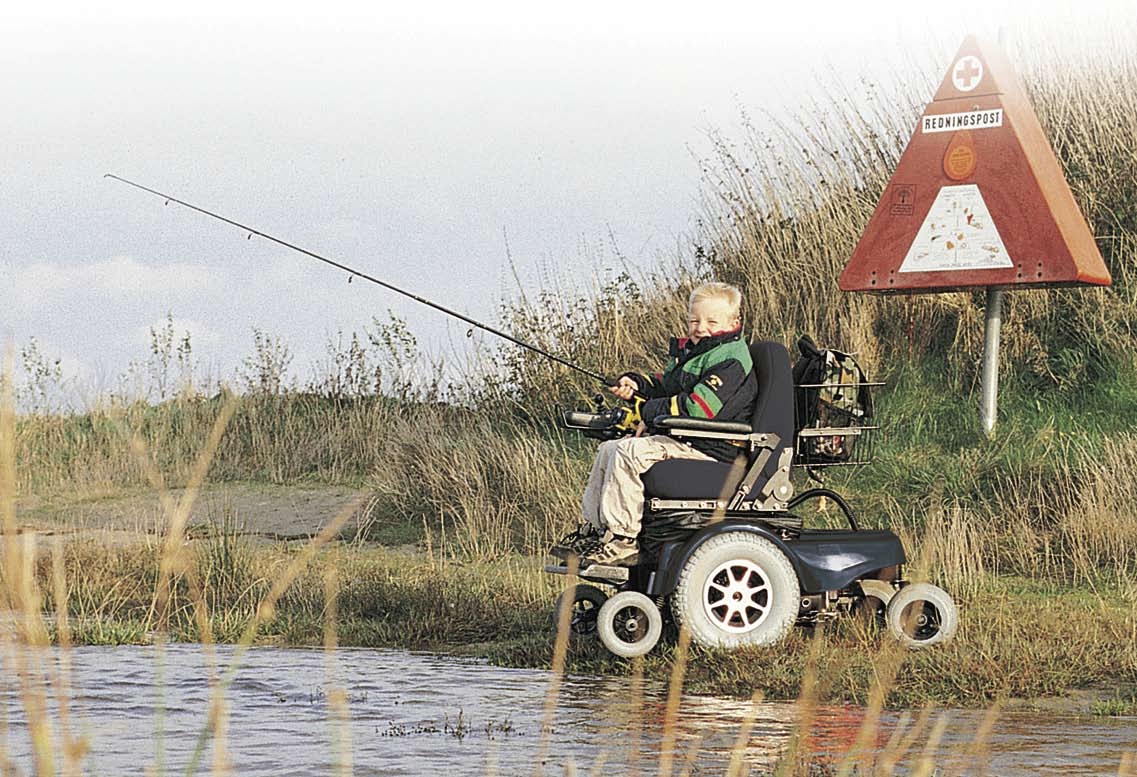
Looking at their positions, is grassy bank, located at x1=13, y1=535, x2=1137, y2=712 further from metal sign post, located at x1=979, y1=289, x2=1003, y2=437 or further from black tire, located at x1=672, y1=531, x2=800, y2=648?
metal sign post, located at x1=979, y1=289, x2=1003, y2=437

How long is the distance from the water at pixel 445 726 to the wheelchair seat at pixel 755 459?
43.2 inches

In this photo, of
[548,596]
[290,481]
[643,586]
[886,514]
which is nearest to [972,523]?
[886,514]

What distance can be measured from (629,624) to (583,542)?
554mm

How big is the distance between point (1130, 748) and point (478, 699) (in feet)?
9.77

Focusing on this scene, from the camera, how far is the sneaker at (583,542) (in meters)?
9.15

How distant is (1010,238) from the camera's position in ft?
49.2

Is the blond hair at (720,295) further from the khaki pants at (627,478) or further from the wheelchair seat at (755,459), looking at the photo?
the khaki pants at (627,478)

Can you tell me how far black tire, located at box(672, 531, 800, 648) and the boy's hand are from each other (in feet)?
3.40

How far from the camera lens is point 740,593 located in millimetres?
9070

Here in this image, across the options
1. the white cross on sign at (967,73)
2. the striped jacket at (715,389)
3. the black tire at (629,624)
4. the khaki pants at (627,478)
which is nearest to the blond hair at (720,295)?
the striped jacket at (715,389)

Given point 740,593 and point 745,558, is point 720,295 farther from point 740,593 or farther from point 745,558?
point 740,593

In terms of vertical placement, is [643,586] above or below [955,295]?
below

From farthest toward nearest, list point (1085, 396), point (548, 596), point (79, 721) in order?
point (1085, 396)
point (548, 596)
point (79, 721)

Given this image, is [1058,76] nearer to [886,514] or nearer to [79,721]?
[886,514]
